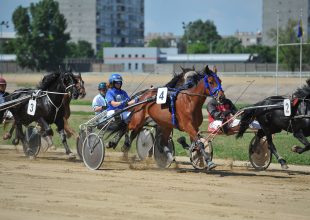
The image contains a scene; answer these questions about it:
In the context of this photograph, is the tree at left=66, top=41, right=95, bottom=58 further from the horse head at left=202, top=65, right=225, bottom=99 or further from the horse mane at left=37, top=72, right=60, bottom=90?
the horse head at left=202, top=65, right=225, bottom=99

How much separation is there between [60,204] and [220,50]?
378ft

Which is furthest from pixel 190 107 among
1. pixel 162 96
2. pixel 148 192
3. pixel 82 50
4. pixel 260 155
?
pixel 82 50

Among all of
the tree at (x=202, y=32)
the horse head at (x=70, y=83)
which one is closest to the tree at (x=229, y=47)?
the tree at (x=202, y=32)

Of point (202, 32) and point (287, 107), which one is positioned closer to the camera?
point (287, 107)

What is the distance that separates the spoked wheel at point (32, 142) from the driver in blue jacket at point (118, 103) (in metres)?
2.12

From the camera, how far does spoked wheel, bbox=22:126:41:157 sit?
16188 mm

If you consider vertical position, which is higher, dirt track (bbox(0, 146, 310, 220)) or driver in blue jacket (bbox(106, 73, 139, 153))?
driver in blue jacket (bbox(106, 73, 139, 153))

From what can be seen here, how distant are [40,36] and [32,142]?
6839 cm

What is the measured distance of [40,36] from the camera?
8338 cm

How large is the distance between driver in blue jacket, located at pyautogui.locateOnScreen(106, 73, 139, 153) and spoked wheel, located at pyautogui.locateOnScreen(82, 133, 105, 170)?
0.68 m

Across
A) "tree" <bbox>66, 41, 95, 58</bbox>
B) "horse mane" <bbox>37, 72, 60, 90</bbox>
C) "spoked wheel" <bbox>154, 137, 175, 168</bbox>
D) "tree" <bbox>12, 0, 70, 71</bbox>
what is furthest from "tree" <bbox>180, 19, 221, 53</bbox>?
"spoked wheel" <bbox>154, 137, 175, 168</bbox>

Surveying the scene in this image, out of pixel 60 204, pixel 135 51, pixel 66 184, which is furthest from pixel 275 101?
pixel 135 51

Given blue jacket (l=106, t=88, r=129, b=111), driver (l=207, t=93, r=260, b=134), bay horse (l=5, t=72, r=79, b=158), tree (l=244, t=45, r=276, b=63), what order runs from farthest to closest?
tree (l=244, t=45, r=276, b=63) < bay horse (l=5, t=72, r=79, b=158) < blue jacket (l=106, t=88, r=129, b=111) < driver (l=207, t=93, r=260, b=134)

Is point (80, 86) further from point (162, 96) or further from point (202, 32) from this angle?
point (202, 32)
